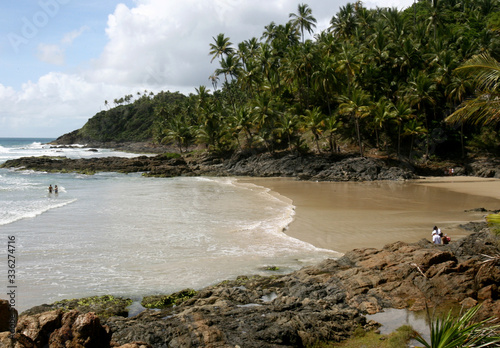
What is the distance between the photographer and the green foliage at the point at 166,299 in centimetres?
908

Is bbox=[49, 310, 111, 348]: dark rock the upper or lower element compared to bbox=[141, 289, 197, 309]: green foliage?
upper

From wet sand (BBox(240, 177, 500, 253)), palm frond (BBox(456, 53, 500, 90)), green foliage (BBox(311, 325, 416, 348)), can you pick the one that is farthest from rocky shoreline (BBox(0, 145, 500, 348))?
wet sand (BBox(240, 177, 500, 253))

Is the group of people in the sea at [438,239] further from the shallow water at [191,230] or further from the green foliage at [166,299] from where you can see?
the green foliage at [166,299]

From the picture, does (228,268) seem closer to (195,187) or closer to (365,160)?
(195,187)

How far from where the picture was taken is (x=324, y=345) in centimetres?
661

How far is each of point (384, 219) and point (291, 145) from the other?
86.1 feet

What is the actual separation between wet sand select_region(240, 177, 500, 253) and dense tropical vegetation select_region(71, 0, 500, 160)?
7.35 meters

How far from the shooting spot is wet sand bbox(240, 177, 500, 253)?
15.3 meters

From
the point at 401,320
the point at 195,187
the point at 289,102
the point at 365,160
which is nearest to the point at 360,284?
the point at 401,320

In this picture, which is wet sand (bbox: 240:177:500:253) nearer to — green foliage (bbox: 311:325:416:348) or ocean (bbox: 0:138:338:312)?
ocean (bbox: 0:138:338:312)

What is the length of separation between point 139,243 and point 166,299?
20.0ft

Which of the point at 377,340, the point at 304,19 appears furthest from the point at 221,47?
the point at 377,340

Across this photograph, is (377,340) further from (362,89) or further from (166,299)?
(362,89)

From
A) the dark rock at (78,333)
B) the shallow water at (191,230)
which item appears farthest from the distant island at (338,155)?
the shallow water at (191,230)
